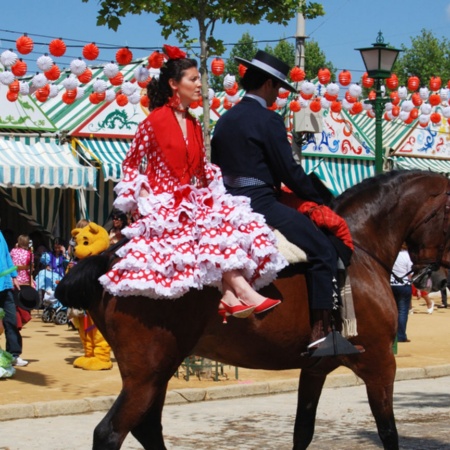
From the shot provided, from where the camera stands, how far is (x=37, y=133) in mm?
20250

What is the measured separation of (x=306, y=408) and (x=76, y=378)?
18.0ft

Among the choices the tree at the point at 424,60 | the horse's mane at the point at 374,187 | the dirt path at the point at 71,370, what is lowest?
the dirt path at the point at 71,370

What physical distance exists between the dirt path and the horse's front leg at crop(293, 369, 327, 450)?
162 inches

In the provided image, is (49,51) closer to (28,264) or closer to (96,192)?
(28,264)

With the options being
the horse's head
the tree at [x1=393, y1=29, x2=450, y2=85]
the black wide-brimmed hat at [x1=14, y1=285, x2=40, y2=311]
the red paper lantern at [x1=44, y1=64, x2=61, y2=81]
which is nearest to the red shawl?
the horse's head

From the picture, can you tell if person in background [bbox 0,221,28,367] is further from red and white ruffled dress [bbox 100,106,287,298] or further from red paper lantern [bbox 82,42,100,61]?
red and white ruffled dress [bbox 100,106,287,298]

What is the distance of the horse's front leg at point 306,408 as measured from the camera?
6.99m

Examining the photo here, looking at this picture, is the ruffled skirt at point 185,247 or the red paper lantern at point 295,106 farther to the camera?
the red paper lantern at point 295,106

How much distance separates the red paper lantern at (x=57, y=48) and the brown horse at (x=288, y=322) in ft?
33.7

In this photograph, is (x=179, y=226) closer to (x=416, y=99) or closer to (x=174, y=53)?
(x=174, y=53)

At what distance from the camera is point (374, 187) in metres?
7.25

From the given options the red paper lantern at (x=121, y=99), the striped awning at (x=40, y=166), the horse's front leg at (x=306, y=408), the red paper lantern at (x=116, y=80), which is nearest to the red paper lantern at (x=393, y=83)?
the red paper lantern at (x=121, y=99)

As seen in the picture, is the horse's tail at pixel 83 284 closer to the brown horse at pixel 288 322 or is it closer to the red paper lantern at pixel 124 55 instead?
the brown horse at pixel 288 322

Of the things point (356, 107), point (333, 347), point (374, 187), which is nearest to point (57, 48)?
point (356, 107)
